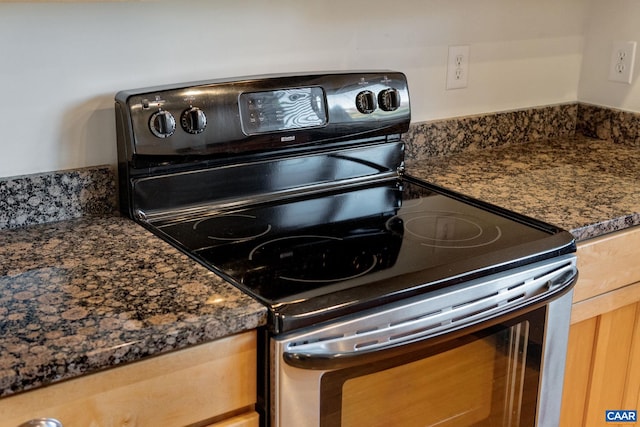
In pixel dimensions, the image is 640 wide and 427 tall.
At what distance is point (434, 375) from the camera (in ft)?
4.28

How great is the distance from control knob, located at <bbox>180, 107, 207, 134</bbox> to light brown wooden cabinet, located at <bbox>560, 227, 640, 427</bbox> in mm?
740

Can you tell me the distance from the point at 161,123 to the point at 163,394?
53 cm

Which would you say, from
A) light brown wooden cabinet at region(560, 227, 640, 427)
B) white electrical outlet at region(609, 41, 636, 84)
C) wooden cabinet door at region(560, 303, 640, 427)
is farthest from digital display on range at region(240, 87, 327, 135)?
white electrical outlet at region(609, 41, 636, 84)

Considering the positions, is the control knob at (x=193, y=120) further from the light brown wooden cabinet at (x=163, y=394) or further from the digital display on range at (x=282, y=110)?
the light brown wooden cabinet at (x=163, y=394)

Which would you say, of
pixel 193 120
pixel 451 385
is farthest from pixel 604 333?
pixel 193 120

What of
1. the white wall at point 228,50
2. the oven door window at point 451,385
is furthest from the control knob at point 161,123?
the oven door window at point 451,385

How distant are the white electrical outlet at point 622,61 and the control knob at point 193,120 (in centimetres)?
118

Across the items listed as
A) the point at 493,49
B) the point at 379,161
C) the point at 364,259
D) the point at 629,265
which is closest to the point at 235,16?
the point at 379,161

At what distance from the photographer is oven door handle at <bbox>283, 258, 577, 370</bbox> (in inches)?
44.3

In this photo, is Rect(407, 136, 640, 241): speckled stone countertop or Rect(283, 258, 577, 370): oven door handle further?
Rect(407, 136, 640, 241): speckled stone countertop

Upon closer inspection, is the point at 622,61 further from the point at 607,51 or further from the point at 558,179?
the point at 558,179

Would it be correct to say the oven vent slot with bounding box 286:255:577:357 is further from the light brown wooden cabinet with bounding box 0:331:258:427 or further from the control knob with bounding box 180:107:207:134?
the control knob with bounding box 180:107:207:134

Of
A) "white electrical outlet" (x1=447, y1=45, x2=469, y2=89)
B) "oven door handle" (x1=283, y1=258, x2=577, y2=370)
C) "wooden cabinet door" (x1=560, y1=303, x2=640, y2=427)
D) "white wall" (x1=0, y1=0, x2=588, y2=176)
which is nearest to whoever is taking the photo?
"oven door handle" (x1=283, y1=258, x2=577, y2=370)

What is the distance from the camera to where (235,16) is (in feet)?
5.17
